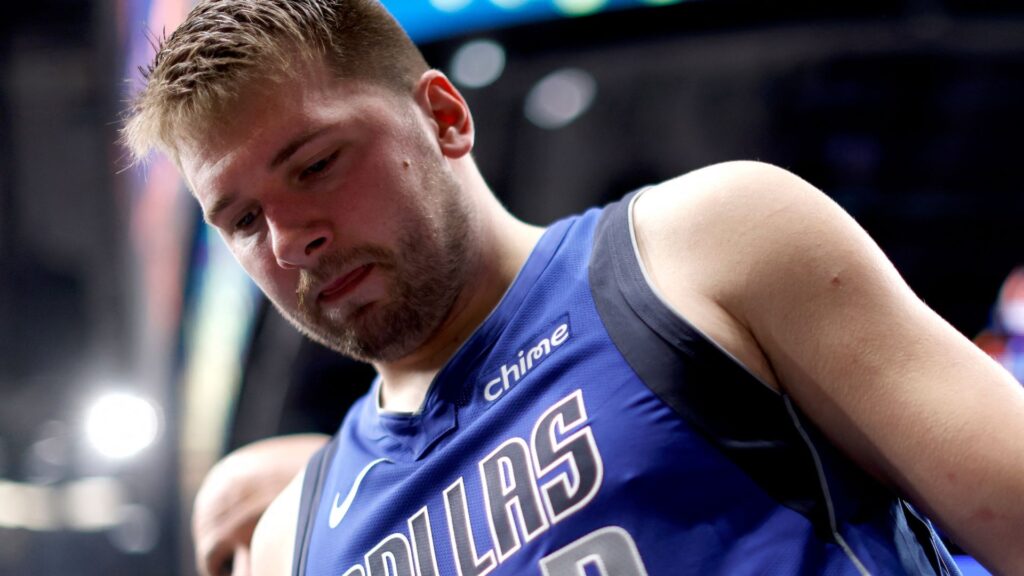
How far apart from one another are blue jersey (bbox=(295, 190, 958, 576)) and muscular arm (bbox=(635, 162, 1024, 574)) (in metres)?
0.05

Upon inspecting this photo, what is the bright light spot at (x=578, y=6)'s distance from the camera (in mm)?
Result: 4707

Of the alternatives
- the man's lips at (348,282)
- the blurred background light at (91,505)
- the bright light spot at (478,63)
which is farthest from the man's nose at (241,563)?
the blurred background light at (91,505)

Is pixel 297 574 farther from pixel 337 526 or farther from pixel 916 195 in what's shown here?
pixel 916 195

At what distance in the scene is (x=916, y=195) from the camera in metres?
6.88

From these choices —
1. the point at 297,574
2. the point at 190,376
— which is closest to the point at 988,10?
the point at 190,376

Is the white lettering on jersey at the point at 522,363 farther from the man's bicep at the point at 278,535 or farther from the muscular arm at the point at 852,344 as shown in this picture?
the man's bicep at the point at 278,535

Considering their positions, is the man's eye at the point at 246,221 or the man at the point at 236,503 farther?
the man at the point at 236,503

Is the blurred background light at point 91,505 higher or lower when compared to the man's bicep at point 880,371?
higher

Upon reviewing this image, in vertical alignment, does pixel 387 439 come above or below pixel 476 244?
below

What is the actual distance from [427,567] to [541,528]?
7.8 inches

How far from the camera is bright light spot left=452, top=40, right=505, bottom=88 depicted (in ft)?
16.6

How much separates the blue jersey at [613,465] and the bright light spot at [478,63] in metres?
3.70

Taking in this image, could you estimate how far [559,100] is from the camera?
647cm

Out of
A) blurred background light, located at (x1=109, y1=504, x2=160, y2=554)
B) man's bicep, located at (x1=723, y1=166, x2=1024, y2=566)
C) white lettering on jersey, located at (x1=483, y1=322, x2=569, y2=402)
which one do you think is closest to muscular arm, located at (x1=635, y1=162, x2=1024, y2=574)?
man's bicep, located at (x1=723, y1=166, x2=1024, y2=566)
